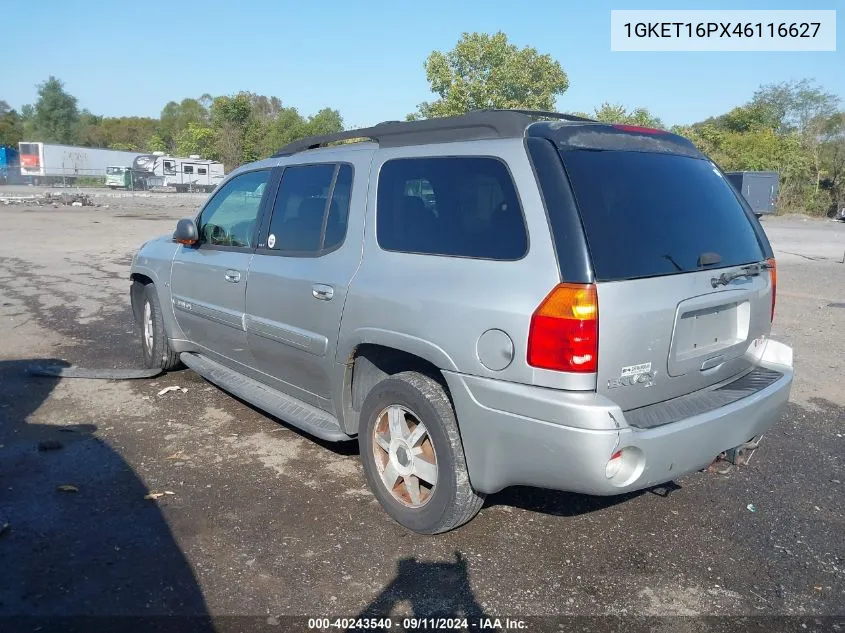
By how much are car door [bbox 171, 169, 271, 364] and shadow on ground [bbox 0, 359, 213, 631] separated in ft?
3.44

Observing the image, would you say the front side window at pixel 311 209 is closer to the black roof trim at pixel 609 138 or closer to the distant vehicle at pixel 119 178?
the black roof trim at pixel 609 138

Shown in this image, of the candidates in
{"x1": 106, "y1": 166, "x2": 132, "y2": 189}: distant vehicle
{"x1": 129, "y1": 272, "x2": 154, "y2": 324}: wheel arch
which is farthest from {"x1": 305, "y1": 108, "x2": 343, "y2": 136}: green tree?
{"x1": 129, "y1": 272, "x2": 154, "y2": 324}: wheel arch

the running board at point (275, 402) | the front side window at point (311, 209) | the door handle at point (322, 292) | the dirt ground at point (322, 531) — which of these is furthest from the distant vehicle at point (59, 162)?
the door handle at point (322, 292)

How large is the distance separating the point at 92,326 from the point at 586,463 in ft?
22.8

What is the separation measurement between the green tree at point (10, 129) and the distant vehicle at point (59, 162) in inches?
1321

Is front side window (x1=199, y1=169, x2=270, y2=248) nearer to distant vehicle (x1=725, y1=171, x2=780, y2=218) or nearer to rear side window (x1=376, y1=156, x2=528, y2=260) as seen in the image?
Result: rear side window (x1=376, y1=156, x2=528, y2=260)

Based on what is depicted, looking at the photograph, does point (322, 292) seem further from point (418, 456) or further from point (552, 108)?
point (552, 108)

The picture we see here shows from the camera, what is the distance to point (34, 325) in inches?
313

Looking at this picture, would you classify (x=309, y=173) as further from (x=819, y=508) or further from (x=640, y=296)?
(x=819, y=508)

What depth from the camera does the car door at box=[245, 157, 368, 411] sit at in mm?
3766

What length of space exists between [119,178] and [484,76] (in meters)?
28.1

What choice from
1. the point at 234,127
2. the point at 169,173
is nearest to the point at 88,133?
the point at 169,173

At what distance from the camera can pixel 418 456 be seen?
3445 mm

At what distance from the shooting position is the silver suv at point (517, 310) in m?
2.80
